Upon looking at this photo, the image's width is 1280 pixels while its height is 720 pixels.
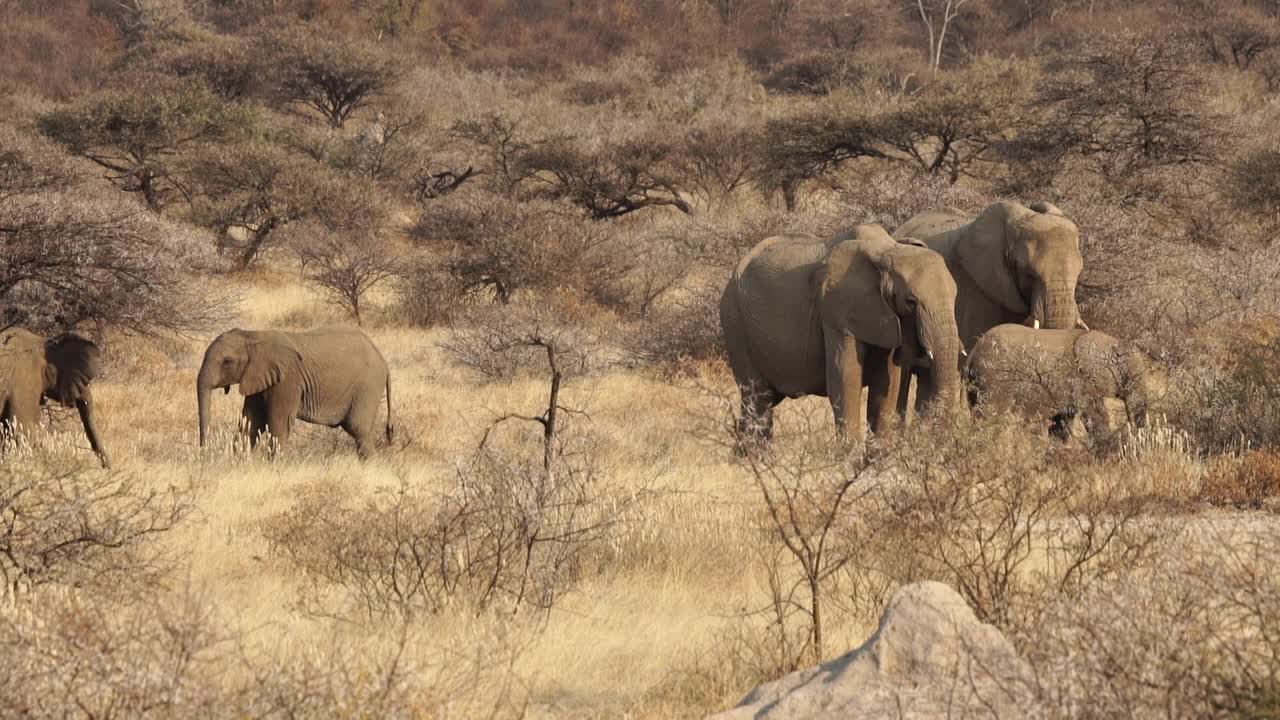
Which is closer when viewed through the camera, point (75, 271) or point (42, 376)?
point (42, 376)

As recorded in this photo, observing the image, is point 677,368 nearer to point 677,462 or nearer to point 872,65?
point 677,462

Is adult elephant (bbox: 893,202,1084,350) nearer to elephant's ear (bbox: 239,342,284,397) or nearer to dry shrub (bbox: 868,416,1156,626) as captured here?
dry shrub (bbox: 868,416,1156,626)

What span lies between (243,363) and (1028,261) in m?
5.86

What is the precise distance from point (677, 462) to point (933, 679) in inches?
266

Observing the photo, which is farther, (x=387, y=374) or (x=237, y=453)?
(x=387, y=374)

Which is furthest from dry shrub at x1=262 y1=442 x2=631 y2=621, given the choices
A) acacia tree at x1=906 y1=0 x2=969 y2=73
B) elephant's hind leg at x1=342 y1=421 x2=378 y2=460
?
acacia tree at x1=906 y1=0 x2=969 y2=73

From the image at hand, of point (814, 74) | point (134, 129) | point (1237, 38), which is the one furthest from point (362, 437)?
point (1237, 38)

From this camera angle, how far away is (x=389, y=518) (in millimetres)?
7809

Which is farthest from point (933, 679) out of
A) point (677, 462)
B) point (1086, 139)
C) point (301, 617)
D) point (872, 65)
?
point (872, 65)

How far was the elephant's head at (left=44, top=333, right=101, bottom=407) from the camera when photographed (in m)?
10.8

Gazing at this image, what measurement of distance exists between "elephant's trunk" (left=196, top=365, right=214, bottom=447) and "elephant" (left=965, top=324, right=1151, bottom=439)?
5.32m

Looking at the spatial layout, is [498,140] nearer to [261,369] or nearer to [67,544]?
[261,369]

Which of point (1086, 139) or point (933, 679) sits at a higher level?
point (933, 679)

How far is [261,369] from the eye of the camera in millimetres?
12016
